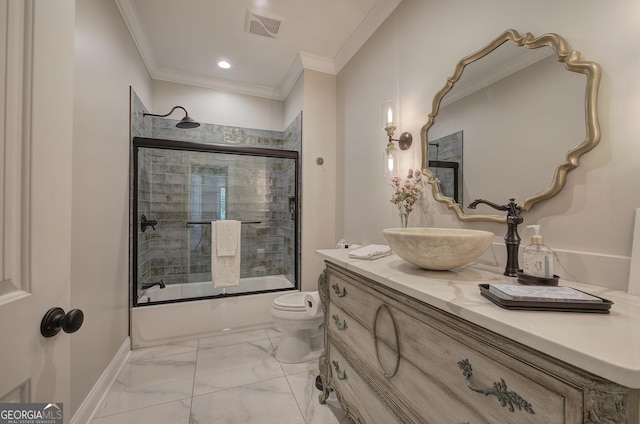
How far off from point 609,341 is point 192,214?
3.16 m

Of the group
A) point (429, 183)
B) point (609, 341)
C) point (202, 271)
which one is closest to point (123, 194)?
point (202, 271)

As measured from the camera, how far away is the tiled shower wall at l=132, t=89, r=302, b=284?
2775 millimetres

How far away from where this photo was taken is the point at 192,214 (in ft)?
9.68

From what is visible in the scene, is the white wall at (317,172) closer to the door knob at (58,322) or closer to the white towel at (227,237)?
the white towel at (227,237)

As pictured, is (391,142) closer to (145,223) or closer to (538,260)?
(538,260)

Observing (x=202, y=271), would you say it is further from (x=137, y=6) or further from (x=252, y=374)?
(x=137, y=6)

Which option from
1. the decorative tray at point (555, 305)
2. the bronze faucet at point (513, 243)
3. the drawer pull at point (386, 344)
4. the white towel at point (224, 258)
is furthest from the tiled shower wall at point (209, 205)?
the decorative tray at point (555, 305)

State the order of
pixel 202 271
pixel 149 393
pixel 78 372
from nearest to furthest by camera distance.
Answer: pixel 78 372 < pixel 149 393 < pixel 202 271

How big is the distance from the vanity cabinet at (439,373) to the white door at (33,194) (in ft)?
3.24

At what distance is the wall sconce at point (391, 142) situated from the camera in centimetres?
175

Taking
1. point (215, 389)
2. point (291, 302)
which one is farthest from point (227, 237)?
point (215, 389)

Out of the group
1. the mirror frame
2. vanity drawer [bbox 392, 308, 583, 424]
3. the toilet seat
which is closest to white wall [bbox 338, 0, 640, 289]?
the mirror frame

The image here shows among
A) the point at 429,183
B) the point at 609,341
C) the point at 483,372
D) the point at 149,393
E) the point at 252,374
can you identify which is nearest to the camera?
the point at 609,341

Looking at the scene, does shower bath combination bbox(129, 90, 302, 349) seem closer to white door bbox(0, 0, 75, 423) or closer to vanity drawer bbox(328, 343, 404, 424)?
vanity drawer bbox(328, 343, 404, 424)
